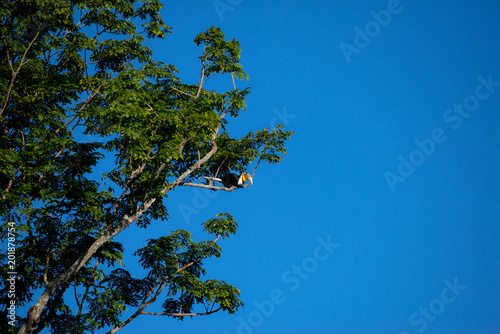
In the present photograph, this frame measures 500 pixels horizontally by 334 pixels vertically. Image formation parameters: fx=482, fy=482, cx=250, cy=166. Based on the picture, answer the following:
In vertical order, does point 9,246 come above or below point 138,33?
below

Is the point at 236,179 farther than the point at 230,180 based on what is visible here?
No

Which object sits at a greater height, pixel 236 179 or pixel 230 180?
pixel 230 180

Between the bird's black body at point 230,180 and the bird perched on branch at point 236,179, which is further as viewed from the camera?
the bird's black body at point 230,180

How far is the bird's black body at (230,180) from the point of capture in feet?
47.8

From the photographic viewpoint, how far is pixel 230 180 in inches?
581

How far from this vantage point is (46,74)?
47.1ft

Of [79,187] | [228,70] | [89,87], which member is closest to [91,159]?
[79,187]

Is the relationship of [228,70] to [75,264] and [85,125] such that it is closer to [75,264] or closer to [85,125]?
[85,125]

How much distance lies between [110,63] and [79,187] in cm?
501

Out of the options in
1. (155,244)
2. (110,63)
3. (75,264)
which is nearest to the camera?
(75,264)

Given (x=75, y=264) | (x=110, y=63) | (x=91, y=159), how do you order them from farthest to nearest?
(x=110, y=63) < (x=91, y=159) < (x=75, y=264)

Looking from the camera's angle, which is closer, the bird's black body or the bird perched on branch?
the bird perched on branch

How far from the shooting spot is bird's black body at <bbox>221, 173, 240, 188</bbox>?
47.8ft

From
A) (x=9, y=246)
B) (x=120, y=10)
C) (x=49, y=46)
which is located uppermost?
(x=120, y=10)
